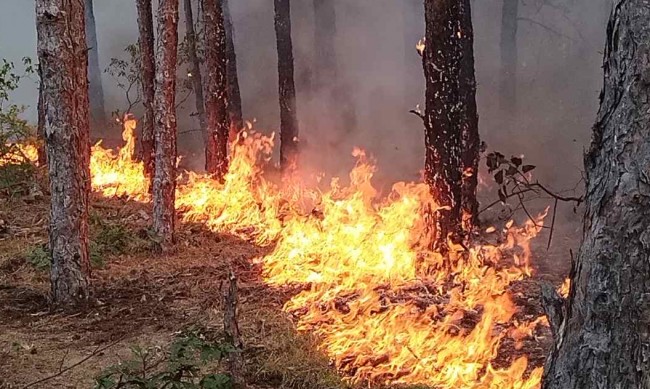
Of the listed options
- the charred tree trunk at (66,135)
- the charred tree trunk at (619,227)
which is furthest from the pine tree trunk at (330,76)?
the charred tree trunk at (619,227)

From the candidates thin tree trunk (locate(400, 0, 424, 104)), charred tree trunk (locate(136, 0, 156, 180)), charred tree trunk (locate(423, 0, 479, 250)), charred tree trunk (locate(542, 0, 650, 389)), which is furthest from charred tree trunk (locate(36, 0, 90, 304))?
thin tree trunk (locate(400, 0, 424, 104))

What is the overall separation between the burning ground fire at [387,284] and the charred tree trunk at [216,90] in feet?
3.92

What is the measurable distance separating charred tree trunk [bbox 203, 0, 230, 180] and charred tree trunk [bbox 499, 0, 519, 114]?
13.8m

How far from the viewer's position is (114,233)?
8641 mm

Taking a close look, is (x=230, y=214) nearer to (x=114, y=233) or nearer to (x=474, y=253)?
(x=114, y=233)

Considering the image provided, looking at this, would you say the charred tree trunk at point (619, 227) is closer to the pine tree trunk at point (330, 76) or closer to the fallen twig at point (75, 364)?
the fallen twig at point (75, 364)

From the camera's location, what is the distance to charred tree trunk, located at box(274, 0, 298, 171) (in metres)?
14.8

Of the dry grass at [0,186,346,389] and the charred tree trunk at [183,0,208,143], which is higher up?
the charred tree trunk at [183,0,208,143]

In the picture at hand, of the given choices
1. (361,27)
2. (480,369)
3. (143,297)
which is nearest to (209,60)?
(143,297)

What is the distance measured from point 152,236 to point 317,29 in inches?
574

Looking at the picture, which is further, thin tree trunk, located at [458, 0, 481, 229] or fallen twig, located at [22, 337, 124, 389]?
thin tree trunk, located at [458, 0, 481, 229]

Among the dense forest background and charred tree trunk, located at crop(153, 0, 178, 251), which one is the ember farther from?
the dense forest background

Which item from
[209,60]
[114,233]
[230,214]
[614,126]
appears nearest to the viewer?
[614,126]

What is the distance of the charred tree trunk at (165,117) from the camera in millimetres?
8398
